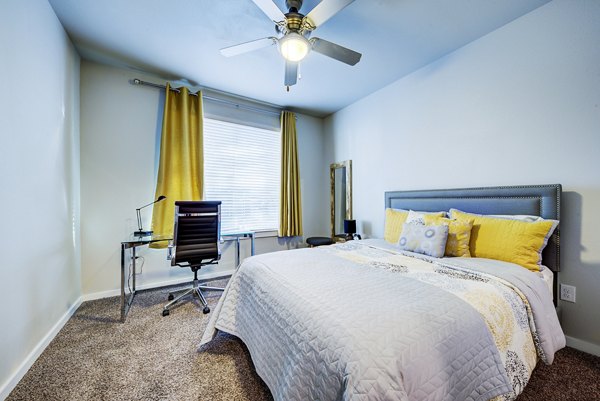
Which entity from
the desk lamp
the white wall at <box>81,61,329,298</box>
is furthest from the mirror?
the desk lamp

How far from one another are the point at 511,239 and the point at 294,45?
219cm

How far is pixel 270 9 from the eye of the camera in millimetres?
1584

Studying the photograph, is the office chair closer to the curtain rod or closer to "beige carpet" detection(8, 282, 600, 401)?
"beige carpet" detection(8, 282, 600, 401)

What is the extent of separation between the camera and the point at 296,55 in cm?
186

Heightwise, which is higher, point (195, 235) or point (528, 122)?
point (528, 122)

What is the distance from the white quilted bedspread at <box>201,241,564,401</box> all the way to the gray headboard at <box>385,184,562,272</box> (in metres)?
0.86

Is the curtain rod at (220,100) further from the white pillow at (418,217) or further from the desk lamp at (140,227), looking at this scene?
the white pillow at (418,217)

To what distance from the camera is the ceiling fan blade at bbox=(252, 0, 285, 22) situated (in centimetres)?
151

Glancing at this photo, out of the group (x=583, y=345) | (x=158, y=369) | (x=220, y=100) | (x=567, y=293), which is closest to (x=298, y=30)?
(x=220, y=100)

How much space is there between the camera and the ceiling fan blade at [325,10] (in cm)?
149

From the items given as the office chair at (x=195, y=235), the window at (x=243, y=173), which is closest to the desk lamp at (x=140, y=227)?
the office chair at (x=195, y=235)

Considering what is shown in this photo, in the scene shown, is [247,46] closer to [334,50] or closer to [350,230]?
[334,50]

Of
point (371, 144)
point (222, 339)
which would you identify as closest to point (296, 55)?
point (371, 144)

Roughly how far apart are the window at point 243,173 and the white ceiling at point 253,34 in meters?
0.74
